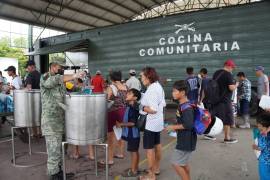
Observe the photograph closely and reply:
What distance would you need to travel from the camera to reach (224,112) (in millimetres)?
4965

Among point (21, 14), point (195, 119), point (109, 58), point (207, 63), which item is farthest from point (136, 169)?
point (21, 14)

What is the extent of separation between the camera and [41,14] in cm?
1295

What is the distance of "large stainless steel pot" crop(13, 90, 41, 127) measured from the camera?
4.05 metres

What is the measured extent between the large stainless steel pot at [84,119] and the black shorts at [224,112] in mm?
2808

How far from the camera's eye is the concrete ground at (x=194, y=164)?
11.6 feet

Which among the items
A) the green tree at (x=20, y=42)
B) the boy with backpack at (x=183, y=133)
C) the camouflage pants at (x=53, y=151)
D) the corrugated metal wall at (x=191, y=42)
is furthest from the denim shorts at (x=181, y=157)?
the green tree at (x=20, y=42)

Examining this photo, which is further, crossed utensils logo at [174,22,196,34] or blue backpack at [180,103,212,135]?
crossed utensils logo at [174,22,196,34]

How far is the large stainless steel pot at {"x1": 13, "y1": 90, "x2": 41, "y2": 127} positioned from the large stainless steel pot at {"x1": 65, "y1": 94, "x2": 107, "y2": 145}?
1.43m

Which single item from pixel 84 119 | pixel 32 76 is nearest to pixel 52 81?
pixel 84 119

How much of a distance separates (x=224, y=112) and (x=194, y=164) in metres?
1.46

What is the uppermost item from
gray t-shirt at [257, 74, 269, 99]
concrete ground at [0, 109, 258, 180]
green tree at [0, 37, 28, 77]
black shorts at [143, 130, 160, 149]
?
green tree at [0, 37, 28, 77]

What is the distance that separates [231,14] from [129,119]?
17.0ft

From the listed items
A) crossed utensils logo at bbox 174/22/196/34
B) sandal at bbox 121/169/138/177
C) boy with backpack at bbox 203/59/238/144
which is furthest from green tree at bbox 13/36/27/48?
sandal at bbox 121/169/138/177

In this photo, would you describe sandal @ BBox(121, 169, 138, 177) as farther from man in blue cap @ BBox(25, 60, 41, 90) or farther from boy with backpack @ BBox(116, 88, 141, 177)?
man in blue cap @ BBox(25, 60, 41, 90)
